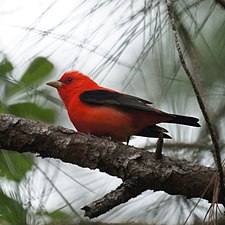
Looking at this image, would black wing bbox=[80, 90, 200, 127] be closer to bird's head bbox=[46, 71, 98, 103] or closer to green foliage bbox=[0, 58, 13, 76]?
bird's head bbox=[46, 71, 98, 103]

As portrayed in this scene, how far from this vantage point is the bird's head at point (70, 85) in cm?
343

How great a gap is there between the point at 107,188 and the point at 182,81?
2.23ft

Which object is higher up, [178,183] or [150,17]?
[150,17]

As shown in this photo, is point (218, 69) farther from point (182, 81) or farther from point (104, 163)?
point (104, 163)

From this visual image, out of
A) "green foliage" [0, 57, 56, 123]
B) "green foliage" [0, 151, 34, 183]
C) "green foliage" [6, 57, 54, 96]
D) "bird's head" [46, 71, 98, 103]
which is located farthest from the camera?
"bird's head" [46, 71, 98, 103]

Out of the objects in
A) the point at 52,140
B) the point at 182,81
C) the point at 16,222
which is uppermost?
the point at 182,81

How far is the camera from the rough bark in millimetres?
2217

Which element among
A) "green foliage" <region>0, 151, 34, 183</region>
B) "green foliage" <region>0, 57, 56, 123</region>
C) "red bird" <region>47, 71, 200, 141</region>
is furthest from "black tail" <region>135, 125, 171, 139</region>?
"green foliage" <region>0, 151, 34, 183</region>

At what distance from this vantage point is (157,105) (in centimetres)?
297

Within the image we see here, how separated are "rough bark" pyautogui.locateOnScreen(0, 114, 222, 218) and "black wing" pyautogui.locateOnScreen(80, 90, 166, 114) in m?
0.61

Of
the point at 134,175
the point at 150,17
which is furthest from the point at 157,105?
the point at 134,175

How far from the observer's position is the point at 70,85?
355 centimetres

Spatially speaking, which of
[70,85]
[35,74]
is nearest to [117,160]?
[35,74]

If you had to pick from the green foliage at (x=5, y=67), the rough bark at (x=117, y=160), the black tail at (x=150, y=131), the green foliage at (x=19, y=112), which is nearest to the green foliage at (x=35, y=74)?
the green foliage at (x=19, y=112)
